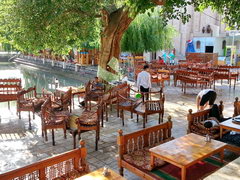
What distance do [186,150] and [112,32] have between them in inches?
281

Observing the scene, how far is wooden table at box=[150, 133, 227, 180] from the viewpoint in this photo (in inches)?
143

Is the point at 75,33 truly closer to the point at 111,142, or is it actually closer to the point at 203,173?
the point at 111,142

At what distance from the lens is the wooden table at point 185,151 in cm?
362

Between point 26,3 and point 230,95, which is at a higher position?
point 26,3

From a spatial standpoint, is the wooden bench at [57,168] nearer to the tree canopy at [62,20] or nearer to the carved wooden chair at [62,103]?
the carved wooden chair at [62,103]

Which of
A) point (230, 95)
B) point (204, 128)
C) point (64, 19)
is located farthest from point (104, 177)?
point (230, 95)

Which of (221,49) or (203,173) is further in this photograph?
(221,49)

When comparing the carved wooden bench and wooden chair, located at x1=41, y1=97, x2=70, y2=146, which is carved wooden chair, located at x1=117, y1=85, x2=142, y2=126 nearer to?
wooden chair, located at x1=41, y1=97, x2=70, y2=146

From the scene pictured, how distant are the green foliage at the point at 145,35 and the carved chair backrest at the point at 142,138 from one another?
12.4 m

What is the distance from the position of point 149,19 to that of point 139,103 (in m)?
11.5

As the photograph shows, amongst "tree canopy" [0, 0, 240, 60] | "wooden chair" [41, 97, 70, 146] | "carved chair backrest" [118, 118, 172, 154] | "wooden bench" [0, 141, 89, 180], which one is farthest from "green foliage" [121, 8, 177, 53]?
"wooden bench" [0, 141, 89, 180]

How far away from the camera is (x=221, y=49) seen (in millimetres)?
30062

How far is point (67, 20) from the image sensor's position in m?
9.02

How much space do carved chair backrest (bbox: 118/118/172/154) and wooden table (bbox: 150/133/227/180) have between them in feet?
1.71
